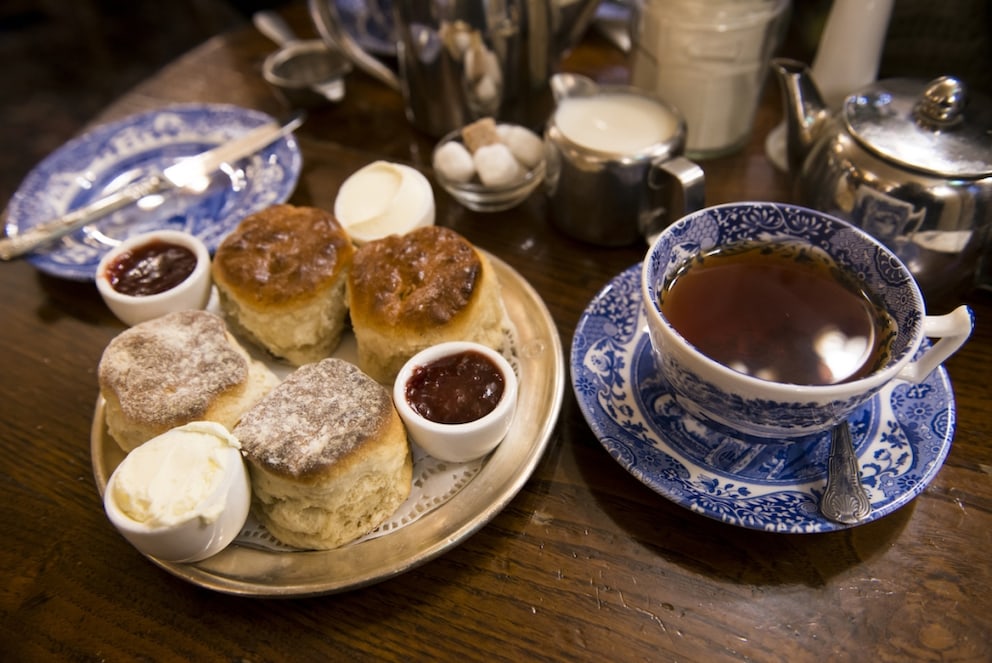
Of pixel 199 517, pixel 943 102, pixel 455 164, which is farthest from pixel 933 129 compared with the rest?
pixel 199 517

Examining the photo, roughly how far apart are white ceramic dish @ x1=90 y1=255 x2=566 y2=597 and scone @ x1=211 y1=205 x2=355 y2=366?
0.87 ft

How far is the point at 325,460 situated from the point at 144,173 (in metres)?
1.12

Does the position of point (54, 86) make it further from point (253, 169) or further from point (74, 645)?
point (74, 645)

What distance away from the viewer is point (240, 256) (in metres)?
1.12

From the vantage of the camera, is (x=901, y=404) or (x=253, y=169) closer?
(x=901, y=404)

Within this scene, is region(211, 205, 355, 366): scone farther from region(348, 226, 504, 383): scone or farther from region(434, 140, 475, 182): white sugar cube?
region(434, 140, 475, 182): white sugar cube

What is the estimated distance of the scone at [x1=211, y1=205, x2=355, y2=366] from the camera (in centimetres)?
108

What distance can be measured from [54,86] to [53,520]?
347 cm


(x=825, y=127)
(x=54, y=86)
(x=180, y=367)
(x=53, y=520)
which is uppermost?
(x=825, y=127)

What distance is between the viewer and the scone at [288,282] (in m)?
1.08

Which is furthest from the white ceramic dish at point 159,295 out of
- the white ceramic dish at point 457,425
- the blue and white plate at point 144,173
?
the white ceramic dish at point 457,425

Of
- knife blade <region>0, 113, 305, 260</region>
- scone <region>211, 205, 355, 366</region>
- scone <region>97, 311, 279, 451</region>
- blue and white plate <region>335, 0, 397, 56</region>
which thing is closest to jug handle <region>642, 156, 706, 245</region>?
scone <region>211, 205, 355, 366</region>

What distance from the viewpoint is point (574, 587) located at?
86 cm

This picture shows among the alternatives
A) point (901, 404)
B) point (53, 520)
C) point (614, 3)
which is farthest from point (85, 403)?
point (614, 3)
